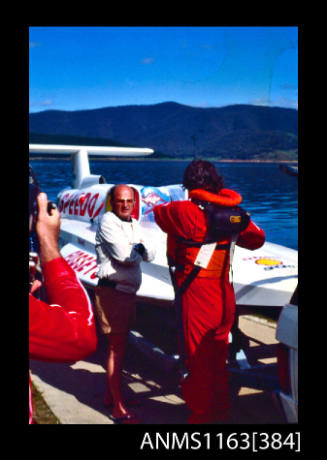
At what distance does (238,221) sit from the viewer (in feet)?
9.70

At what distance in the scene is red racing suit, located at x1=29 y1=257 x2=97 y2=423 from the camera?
4.22 ft

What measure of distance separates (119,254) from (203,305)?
699 millimetres

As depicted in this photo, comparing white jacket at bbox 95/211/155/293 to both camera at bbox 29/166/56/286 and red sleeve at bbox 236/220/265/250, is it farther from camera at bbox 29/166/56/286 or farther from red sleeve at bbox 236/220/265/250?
camera at bbox 29/166/56/286

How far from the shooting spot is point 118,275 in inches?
129

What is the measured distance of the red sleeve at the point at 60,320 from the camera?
1285 millimetres

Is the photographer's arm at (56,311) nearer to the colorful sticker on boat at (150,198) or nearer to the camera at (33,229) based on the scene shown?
the camera at (33,229)

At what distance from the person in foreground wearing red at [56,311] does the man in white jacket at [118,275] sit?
1.84m

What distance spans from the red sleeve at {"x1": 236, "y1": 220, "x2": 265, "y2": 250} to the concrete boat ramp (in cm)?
110

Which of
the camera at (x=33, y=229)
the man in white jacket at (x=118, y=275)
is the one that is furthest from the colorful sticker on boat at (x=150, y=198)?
the camera at (x=33, y=229)

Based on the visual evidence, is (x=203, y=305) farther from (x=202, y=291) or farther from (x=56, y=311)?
(x=56, y=311)

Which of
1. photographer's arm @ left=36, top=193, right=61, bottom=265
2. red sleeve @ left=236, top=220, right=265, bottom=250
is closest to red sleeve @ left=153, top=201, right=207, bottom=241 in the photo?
red sleeve @ left=236, top=220, right=265, bottom=250

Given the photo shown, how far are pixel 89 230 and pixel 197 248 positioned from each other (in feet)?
10.9
